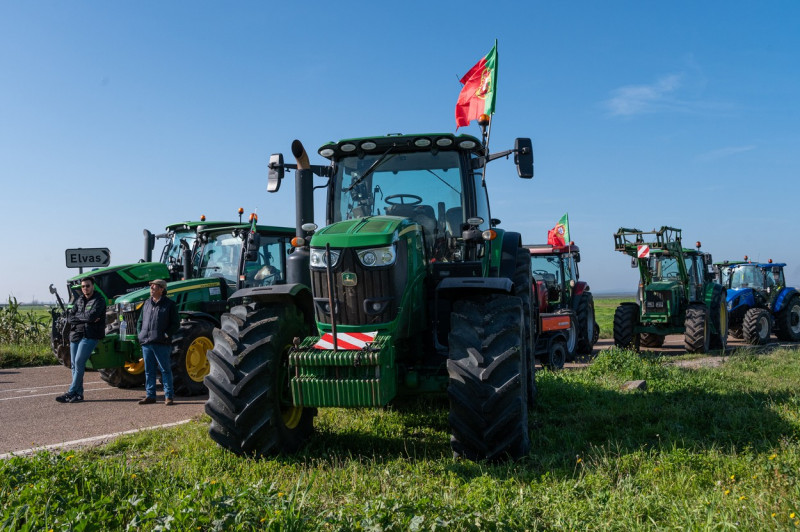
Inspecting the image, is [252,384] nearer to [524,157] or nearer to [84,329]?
[524,157]

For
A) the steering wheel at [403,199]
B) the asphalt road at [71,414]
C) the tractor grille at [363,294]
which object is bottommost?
the asphalt road at [71,414]

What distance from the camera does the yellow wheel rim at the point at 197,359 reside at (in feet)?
31.0

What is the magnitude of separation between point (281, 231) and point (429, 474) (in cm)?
742

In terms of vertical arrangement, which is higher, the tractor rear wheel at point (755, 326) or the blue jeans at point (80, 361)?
the blue jeans at point (80, 361)

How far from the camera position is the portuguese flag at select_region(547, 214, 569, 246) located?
18656 mm

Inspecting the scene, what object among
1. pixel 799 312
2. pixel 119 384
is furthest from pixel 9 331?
pixel 799 312

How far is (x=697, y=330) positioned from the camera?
559 inches

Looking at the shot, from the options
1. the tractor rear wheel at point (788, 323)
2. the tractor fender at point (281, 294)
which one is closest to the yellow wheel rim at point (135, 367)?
the tractor fender at point (281, 294)

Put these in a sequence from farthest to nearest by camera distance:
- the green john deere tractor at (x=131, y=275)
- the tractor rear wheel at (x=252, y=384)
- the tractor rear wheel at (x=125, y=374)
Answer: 1. the green john deere tractor at (x=131, y=275)
2. the tractor rear wheel at (x=125, y=374)
3. the tractor rear wheel at (x=252, y=384)

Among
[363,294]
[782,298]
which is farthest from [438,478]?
[782,298]

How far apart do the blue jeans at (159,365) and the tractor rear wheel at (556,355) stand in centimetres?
661

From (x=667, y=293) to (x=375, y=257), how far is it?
467 inches

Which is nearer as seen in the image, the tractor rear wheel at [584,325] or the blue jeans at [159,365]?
the blue jeans at [159,365]

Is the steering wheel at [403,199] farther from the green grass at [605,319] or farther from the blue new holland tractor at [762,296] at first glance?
the green grass at [605,319]
